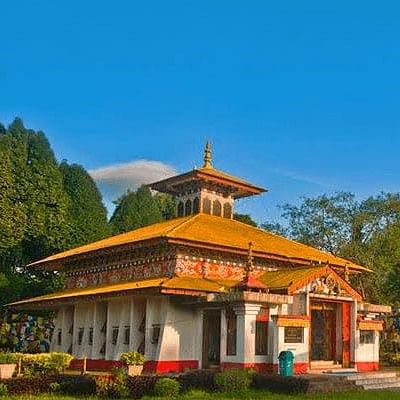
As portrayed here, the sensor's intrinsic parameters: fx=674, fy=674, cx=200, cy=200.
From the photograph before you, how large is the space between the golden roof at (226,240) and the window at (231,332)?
348 cm

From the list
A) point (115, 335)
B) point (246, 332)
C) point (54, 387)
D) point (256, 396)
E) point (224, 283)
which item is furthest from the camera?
point (115, 335)

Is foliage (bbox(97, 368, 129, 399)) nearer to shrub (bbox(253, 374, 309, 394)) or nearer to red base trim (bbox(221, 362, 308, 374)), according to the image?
shrub (bbox(253, 374, 309, 394))

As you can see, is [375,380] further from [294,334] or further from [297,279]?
[297,279]

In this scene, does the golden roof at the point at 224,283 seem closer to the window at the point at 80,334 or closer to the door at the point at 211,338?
the door at the point at 211,338

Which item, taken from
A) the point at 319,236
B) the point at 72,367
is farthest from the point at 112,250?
the point at 319,236

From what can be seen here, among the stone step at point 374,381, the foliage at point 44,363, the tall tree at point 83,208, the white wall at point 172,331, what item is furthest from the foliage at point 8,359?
the tall tree at point 83,208

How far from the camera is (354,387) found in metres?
19.8

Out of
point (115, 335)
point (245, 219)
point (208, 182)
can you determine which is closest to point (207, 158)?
point (208, 182)

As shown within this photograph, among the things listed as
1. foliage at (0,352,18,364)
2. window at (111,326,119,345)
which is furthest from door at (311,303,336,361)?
foliage at (0,352,18,364)

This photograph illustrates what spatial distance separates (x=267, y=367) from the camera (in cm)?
2233

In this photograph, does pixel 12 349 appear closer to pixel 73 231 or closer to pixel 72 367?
pixel 73 231

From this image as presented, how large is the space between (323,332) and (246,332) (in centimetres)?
479

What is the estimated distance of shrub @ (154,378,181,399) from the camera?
57.7 feet

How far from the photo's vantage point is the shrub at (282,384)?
709 inches
